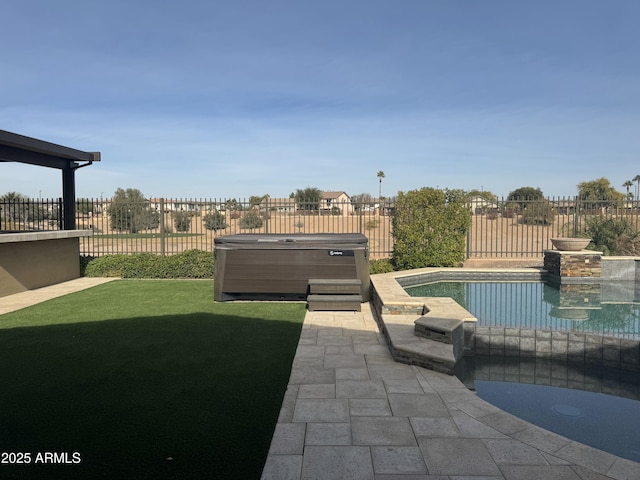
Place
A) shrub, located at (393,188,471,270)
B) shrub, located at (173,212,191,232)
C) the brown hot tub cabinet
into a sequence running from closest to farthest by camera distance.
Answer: the brown hot tub cabinet → shrub, located at (393,188,471,270) → shrub, located at (173,212,191,232)

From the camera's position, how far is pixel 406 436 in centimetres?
291

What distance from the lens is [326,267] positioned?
308 inches

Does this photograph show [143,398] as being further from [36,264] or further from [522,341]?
[36,264]

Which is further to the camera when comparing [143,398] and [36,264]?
[36,264]

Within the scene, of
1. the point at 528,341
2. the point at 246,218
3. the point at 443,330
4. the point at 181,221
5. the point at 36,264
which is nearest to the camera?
the point at 443,330

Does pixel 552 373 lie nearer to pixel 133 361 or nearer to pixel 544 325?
pixel 544 325

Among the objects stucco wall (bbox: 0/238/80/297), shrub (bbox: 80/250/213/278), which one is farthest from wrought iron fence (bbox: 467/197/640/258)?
stucco wall (bbox: 0/238/80/297)

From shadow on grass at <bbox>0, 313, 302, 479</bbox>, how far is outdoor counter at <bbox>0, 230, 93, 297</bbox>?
140 inches

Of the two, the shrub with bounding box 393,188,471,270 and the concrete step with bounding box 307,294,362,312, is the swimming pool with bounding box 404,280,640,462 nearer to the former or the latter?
the concrete step with bounding box 307,294,362,312

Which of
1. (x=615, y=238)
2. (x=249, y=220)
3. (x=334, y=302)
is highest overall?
(x=249, y=220)

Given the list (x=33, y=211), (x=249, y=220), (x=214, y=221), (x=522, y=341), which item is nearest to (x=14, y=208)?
(x=33, y=211)

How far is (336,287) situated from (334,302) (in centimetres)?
28

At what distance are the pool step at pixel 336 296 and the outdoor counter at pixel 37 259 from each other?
6223 mm

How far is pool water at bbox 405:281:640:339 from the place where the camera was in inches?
246
